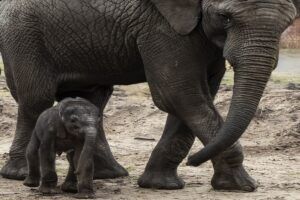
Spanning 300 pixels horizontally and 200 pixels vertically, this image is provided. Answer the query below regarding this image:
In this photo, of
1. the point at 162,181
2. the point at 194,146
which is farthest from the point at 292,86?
the point at 162,181

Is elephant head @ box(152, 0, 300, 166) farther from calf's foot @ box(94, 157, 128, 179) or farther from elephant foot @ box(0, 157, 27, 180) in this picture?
elephant foot @ box(0, 157, 27, 180)

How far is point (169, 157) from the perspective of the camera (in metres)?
9.62

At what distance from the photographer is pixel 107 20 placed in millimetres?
9516

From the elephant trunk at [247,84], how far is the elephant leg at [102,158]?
206 centimetres

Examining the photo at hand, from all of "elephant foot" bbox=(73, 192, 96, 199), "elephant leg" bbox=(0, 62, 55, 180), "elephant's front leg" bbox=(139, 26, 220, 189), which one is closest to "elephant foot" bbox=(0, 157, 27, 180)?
"elephant leg" bbox=(0, 62, 55, 180)

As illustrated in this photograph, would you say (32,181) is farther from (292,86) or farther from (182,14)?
(292,86)

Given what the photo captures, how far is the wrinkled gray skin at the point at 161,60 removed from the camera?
836 centimetres

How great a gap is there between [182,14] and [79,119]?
1.31 meters

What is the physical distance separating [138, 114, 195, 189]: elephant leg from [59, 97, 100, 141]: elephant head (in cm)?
113

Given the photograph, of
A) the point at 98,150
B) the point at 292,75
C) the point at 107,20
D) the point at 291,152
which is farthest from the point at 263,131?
the point at 292,75

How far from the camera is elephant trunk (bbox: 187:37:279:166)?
27.2 ft

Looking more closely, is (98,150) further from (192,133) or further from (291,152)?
(291,152)

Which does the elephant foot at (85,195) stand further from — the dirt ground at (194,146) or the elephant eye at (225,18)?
the elephant eye at (225,18)

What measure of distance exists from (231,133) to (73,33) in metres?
2.17
